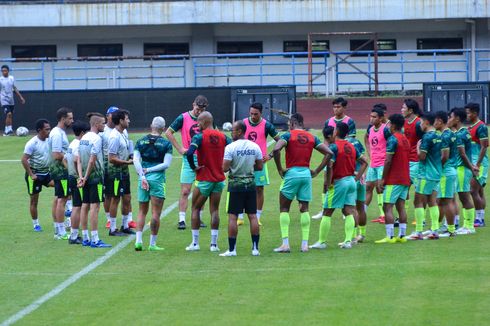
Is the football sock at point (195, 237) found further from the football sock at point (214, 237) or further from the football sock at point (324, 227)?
the football sock at point (324, 227)

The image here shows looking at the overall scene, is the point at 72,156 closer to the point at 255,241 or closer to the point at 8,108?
the point at 255,241

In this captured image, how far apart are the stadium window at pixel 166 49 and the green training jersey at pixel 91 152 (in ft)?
101

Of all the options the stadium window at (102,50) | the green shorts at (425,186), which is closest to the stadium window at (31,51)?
the stadium window at (102,50)

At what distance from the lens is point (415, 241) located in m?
16.7

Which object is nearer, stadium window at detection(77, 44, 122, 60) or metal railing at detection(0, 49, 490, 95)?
metal railing at detection(0, 49, 490, 95)

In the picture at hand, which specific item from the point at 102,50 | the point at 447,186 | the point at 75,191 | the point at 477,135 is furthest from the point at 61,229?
the point at 102,50

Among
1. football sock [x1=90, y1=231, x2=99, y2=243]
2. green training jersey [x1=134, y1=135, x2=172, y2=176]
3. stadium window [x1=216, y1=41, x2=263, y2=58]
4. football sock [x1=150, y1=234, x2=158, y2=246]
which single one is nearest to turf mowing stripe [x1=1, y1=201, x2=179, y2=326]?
football sock [x1=90, y1=231, x2=99, y2=243]

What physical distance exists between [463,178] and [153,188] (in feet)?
17.5

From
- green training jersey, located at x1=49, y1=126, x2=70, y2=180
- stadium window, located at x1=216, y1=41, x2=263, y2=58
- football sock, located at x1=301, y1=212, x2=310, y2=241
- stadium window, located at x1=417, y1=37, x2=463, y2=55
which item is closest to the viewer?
football sock, located at x1=301, y1=212, x2=310, y2=241

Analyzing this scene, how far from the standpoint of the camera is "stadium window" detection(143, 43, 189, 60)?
4684 centimetres

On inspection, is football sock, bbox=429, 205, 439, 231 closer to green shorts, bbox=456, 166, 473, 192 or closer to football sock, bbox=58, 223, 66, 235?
green shorts, bbox=456, 166, 473, 192

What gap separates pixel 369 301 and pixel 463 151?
5.72 m

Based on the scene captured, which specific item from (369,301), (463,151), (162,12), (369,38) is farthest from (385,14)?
(369,301)

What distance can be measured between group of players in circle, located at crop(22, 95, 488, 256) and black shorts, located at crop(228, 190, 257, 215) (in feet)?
0.05
